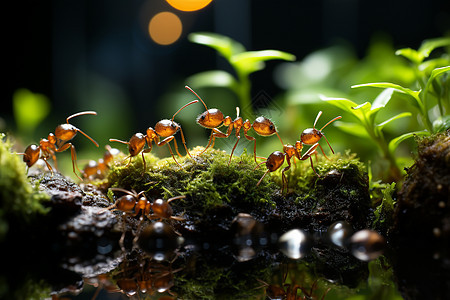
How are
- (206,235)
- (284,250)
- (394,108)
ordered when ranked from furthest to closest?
(394,108) < (206,235) < (284,250)

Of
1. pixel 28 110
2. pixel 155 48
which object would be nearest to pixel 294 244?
pixel 28 110

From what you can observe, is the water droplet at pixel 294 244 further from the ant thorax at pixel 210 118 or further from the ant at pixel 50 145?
the ant at pixel 50 145

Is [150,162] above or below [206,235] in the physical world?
above

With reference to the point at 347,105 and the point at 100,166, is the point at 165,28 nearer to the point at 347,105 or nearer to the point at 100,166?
the point at 100,166

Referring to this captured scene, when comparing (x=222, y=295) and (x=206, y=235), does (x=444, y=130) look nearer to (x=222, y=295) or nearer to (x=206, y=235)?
(x=206, y=235)

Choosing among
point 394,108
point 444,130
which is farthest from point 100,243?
point 394,108

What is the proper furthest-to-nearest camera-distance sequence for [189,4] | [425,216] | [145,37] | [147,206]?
[145,37], [189,4], [147,206], [425,216]

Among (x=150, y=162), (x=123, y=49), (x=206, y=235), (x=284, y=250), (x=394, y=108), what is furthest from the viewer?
(x=123, y=49)

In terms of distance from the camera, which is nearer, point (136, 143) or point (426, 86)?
point (136, 143)
